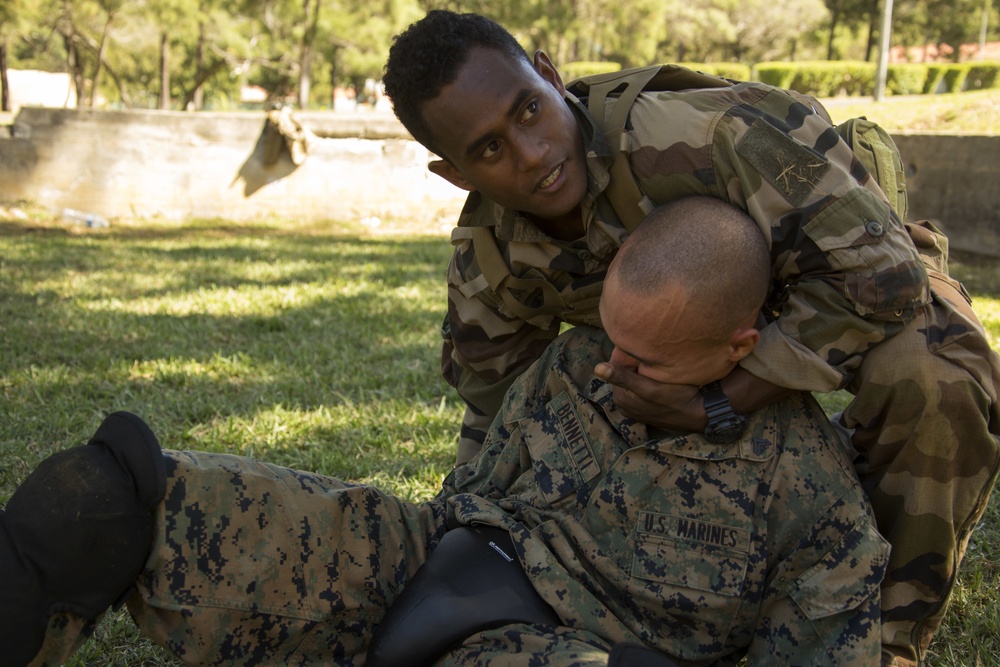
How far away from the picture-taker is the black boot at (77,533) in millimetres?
1501

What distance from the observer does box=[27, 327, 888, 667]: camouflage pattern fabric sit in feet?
5.49

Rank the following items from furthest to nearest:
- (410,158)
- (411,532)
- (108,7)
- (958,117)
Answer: (108,7) < (958,117) < (410,158) < (411,532)

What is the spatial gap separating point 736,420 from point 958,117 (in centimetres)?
1175

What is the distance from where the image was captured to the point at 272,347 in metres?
4.54

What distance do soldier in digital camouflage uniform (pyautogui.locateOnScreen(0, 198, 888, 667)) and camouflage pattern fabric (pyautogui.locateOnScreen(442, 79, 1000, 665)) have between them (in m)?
0.10

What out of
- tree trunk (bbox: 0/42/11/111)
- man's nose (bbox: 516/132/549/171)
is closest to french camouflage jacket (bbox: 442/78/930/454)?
man's nose (bbox: 516/132/549/171)

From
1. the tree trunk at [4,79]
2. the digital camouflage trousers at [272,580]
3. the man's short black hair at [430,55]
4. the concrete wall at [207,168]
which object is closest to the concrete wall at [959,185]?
the concrete wall at [207,168]

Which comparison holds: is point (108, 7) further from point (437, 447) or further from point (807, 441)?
point (807, 441)

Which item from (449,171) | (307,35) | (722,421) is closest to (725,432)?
(722,421)

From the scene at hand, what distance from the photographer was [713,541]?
1765mm

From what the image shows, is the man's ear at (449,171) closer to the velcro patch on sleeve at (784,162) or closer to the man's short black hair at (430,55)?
the man's short black hair at (430,55)

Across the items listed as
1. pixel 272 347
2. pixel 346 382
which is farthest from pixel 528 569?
pixel 272 347

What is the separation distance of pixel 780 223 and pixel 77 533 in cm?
140

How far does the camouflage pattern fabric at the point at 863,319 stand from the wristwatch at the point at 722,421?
0.10 meters
